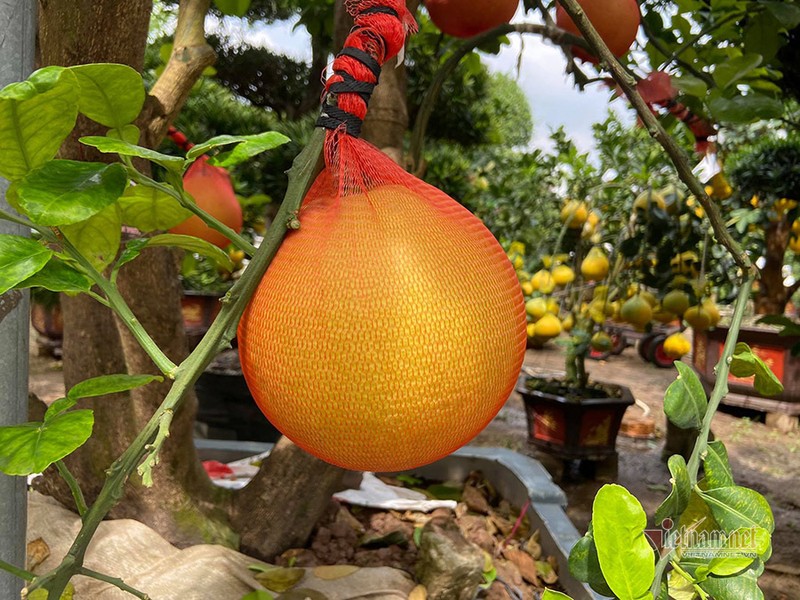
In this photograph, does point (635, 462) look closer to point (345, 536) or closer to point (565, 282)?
point (565, 282)

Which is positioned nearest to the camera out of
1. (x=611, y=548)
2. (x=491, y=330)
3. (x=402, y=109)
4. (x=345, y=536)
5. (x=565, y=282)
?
(x=611, y=548)

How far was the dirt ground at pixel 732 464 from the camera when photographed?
4.91ft

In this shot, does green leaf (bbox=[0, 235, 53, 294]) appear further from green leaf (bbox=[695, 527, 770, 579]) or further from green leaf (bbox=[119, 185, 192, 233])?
green leaf (bbox=[695, 527, 770, 579])

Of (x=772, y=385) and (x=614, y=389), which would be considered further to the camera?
(x=614, y=389)

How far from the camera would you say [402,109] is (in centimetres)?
83

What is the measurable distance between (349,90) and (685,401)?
0.25 m

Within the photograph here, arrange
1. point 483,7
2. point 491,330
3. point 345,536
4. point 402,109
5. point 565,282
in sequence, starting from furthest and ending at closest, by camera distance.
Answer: point 565,282, point 345,536, point 402,109, point 483,7, point 491,330

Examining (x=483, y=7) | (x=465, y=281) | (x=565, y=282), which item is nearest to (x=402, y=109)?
(x=483, y=7)

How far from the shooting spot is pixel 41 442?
1.03 ft

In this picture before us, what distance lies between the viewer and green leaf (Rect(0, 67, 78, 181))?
12.1 inches

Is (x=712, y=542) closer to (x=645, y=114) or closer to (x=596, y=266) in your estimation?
(x=645, y=114)

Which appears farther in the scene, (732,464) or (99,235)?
(732,464)

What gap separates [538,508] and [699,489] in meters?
0.74

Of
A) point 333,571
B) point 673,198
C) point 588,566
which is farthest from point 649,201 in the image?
point 588,566
